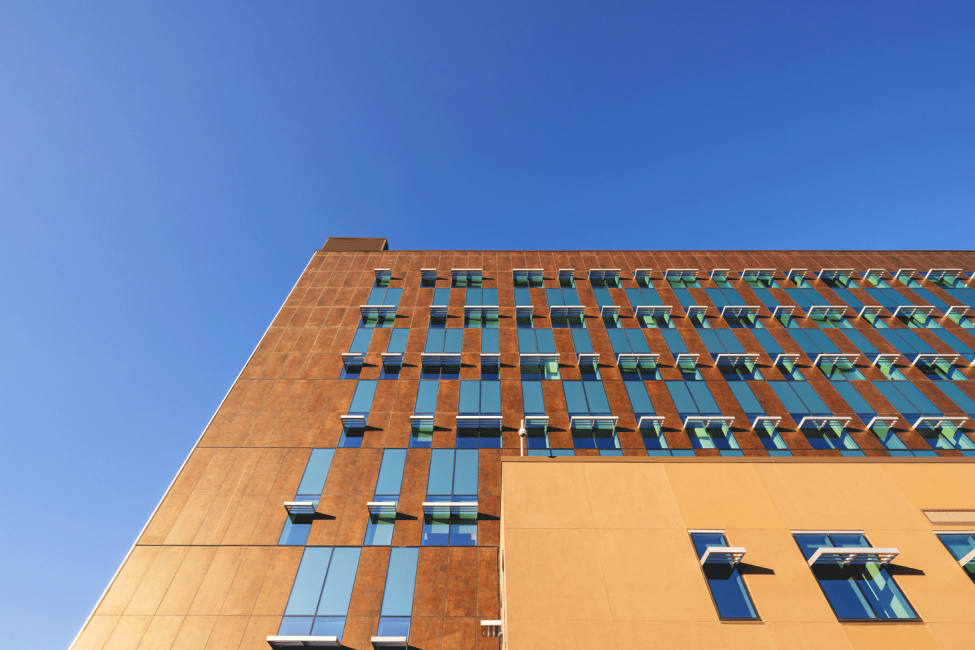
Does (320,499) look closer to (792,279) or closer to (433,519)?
(433,519)

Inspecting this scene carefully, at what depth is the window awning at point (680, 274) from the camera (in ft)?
129

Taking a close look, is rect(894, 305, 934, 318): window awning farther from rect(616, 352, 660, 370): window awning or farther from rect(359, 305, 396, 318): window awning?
rect(359, 305, 396, 318): window awning

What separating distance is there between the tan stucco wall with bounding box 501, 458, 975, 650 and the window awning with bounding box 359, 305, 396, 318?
68.4 feet

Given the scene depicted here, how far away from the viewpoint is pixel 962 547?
1468 centimetres

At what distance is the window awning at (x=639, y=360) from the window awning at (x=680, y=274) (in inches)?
445

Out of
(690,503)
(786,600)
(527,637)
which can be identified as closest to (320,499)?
(527,637)

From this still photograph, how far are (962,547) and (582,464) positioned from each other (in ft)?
41.7

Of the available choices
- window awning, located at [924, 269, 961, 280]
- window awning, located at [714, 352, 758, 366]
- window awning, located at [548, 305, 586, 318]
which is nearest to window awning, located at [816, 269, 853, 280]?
window awning, located at [924, 269, 961, 280]

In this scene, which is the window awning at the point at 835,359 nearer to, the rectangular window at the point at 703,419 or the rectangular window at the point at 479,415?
the rectangular window at the point at 703,419

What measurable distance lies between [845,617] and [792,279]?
3391cm

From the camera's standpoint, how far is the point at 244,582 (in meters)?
20.1

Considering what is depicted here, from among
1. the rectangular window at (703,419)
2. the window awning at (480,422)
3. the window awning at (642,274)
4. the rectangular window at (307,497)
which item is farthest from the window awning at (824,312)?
the rectangular window at (307,497)

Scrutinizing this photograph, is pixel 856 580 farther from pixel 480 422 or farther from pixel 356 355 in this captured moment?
pixel 356 355

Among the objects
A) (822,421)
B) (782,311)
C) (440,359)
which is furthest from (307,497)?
(782,311)
